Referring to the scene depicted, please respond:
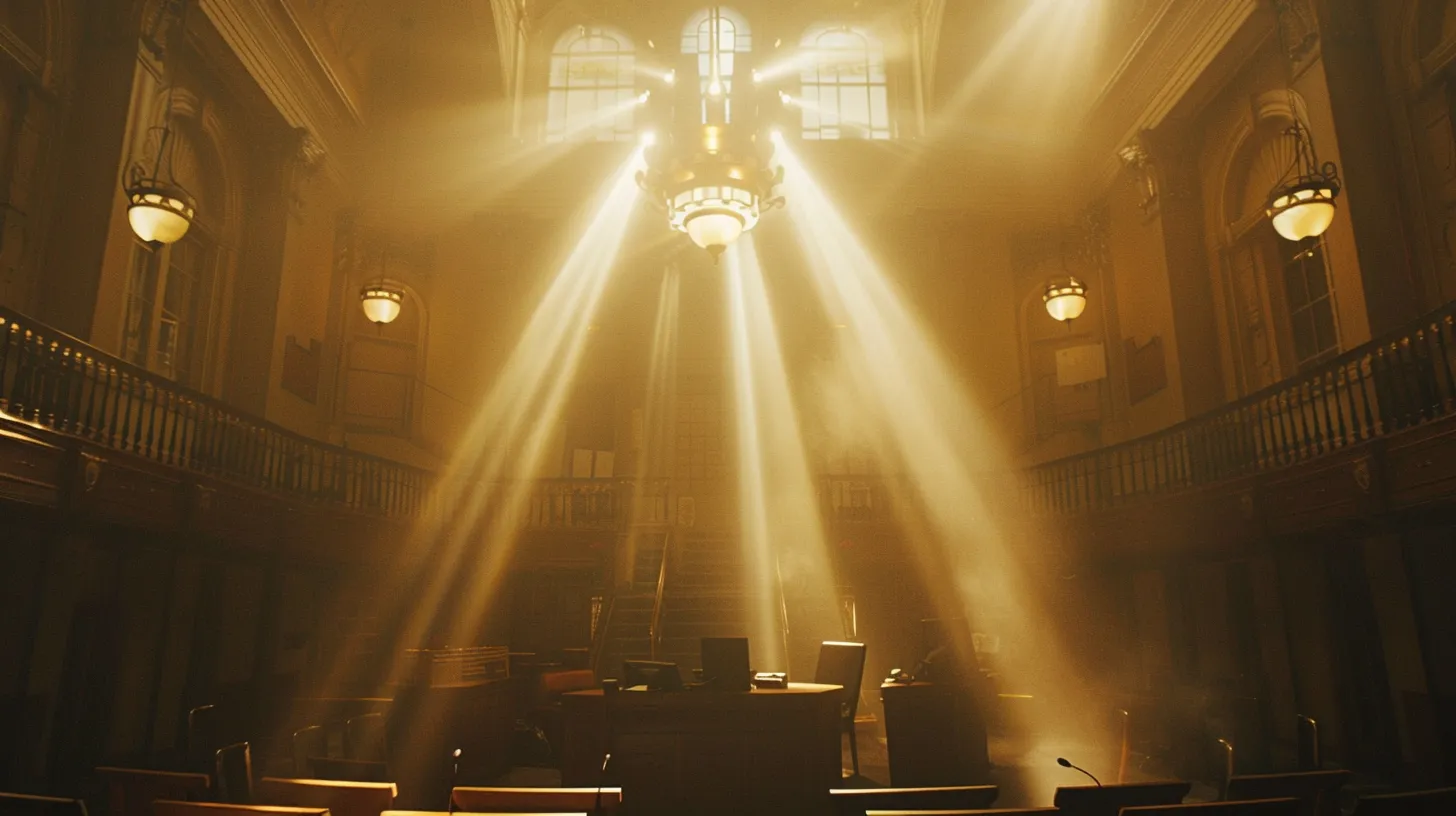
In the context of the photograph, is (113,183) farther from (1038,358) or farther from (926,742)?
(1038,358)

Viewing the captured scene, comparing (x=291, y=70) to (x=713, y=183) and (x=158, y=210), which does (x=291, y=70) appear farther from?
(x=713, y=183)

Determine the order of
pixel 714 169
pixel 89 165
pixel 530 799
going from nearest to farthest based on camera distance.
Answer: pixel 530 799
pixel 714 169
pixel 89 165

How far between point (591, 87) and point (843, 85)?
15.8 feet

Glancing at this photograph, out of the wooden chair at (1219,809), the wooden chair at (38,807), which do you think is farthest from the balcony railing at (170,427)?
the wooden chair at (1219,809)

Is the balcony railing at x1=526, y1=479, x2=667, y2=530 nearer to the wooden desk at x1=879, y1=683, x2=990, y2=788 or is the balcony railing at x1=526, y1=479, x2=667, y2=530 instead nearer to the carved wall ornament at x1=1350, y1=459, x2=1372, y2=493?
the wooden desk at x1=879, y1=683, x2=990, y2=788

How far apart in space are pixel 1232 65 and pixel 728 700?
10.5 m

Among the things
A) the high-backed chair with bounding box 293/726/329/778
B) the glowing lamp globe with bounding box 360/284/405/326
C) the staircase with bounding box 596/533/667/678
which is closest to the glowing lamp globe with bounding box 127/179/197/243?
the high-backed chair with bounding box 293/726/329/778

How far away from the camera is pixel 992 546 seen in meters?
12.2

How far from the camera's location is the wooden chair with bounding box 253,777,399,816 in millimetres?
3969

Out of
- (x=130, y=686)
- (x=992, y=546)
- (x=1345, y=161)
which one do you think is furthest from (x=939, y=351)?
(x=130, y=686)

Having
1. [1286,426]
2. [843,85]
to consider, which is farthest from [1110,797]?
[843,85]

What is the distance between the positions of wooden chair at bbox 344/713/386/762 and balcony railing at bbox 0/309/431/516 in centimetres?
332

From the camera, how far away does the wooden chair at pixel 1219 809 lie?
300 centimetres

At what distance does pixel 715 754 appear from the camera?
5.16m
